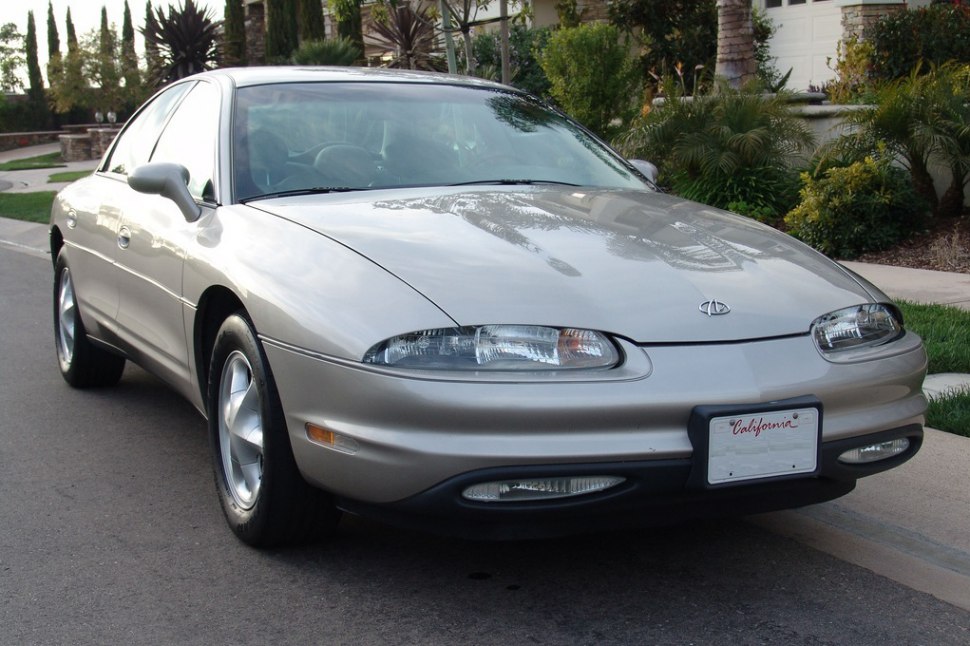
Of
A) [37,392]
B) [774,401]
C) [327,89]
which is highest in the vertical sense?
[327,89]

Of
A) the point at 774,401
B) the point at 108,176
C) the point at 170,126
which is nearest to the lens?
the point at 774,401

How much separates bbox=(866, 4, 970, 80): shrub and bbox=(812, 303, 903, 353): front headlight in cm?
1494

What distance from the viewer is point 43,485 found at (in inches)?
177

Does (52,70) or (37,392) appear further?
(52,70)

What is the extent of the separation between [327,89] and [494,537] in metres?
2.19

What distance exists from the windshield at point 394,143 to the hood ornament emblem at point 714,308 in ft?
4.47

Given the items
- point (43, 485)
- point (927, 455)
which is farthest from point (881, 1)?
point (43, 485)

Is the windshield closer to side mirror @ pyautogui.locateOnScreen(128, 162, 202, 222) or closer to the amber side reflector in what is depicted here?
side mirror @ pyautogui.locateOnScreen(128, 162, 202, 222)

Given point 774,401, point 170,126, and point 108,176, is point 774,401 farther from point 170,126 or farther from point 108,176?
point 108,176

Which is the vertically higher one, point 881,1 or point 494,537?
point 881,1

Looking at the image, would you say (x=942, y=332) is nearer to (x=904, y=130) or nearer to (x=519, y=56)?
(x=904, y=130)

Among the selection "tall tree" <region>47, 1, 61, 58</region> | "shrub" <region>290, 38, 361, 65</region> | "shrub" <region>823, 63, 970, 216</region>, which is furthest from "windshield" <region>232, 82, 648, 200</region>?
"tall tree" <region>47, 1, 61, 58</region>

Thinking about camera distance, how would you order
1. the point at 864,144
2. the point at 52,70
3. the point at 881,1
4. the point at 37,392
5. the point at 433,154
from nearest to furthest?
1. the point at 433,154
2. the point at 37,392
3. the point at 864,144
4. the point at 881,1
5. the point at 52,70

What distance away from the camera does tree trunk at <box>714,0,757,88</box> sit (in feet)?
44.7
